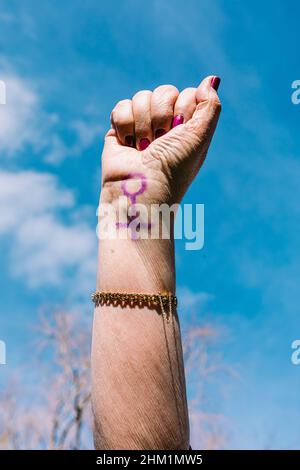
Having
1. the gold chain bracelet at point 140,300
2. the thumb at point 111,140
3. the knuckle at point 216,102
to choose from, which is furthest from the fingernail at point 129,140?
the gold chain bracelet at point 140,300

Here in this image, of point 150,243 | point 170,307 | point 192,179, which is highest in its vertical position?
point 192,179

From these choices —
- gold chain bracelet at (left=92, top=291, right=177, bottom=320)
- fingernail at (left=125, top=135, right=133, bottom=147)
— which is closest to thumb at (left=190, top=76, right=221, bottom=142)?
fingernail at (left=125, top=135, right=133, bottom=147)

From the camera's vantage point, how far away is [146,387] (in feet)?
8.48

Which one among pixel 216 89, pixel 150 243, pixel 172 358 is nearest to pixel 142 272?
pixel 150 243

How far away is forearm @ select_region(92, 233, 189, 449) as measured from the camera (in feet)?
8.39

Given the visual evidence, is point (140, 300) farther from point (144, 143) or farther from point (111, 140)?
point (111, 140)

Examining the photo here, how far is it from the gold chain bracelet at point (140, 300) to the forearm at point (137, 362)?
0.03 meters

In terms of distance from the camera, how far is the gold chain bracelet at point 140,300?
2723mm

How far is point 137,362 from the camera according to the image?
8.57 feet

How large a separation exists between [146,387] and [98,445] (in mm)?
370

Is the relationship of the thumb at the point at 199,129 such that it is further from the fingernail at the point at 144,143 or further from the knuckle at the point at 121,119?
the knuckle at the point at 121,119

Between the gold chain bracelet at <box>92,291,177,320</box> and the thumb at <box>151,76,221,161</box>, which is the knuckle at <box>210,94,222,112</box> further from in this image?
the gold chain bracelet at <box>92,291,177,320</box>

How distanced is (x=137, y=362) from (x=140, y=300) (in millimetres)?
289
